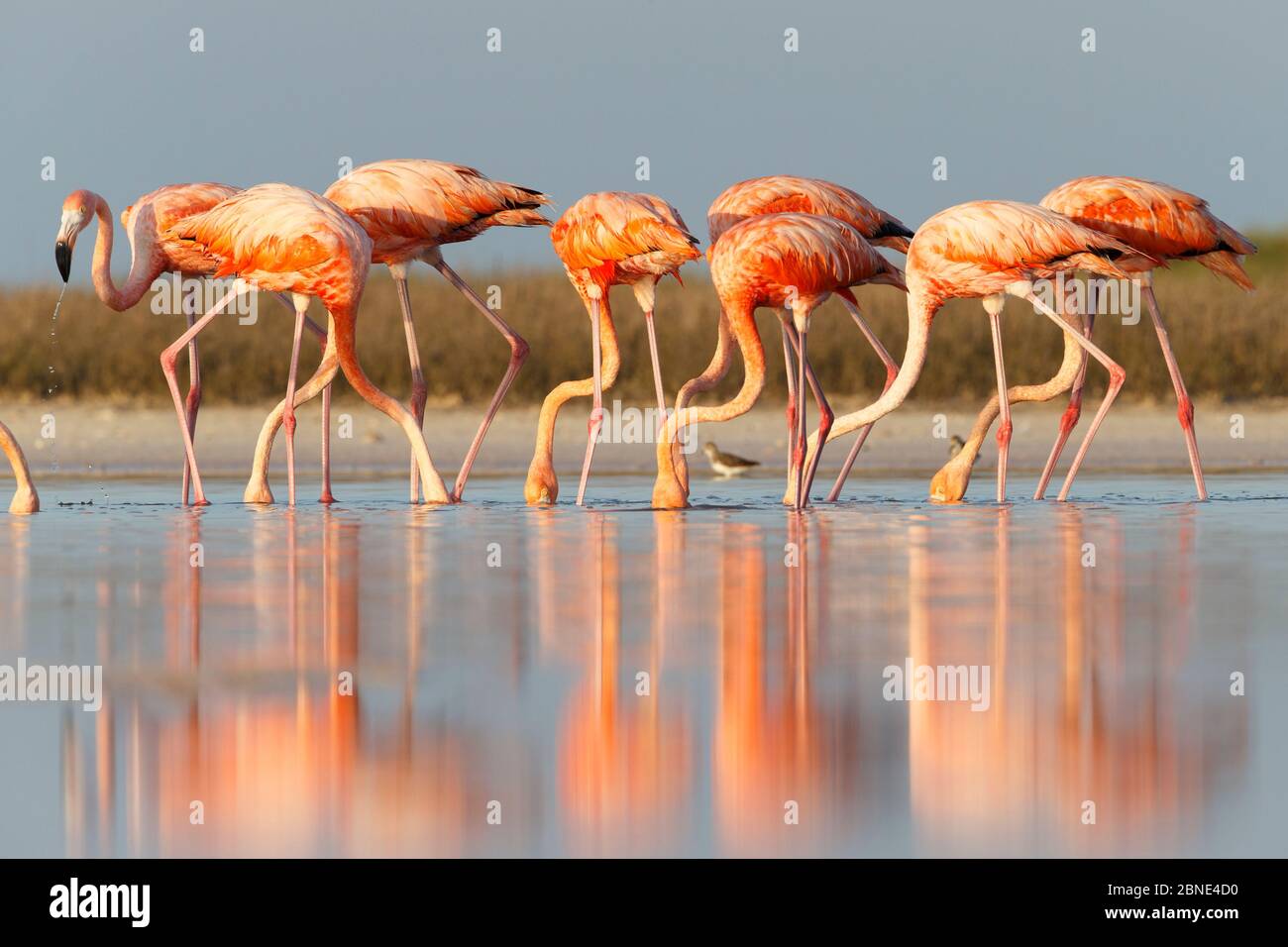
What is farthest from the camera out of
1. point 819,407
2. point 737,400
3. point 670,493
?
point 819,407

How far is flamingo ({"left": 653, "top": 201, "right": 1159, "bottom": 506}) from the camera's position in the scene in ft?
39.9

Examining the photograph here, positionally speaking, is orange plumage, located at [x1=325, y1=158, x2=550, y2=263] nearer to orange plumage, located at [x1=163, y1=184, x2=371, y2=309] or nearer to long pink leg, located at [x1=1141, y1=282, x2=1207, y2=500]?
orange plumage, located at [x1=163, y1=184, x2=371, y2=309]

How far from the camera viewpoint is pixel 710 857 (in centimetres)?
415

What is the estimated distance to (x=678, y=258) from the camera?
41.8ft

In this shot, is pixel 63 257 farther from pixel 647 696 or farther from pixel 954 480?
pixel 647 696

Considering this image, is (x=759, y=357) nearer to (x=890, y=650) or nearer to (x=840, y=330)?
(x=890, y=650)

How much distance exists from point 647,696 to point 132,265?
9048 millimetres

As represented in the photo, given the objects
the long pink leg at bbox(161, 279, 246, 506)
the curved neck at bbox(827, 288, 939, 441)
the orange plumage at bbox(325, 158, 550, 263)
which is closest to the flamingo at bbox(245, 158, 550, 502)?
the orange plumage at bbox(325, 158, 550, 263)

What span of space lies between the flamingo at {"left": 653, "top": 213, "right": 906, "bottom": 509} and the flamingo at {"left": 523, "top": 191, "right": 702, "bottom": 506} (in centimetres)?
25

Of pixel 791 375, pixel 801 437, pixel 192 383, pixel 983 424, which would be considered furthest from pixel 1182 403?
pixel 192 383

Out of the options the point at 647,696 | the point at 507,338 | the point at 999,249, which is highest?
the point at 999,249

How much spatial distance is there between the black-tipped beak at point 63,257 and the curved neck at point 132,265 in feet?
1.96
